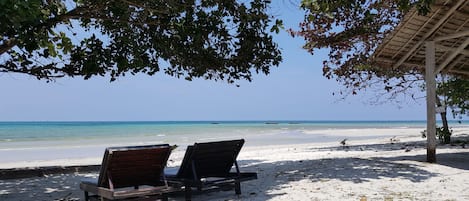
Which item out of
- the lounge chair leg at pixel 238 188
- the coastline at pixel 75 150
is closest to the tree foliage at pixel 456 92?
the coastline at pixel 75 150

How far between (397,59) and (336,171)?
3.73m

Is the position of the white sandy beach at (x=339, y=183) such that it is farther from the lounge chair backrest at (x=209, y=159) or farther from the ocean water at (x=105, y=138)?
the ocean water at (x=105, y=138)

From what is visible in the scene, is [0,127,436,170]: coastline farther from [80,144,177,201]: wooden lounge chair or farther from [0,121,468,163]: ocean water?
[80,144,177,201]: wooden lounge chair

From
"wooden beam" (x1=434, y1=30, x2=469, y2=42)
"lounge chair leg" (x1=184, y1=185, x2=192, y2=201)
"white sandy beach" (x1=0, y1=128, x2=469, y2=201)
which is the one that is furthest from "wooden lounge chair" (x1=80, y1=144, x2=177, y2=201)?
"wooden beam" (x1=434, y1=30, x2=469, y2=42)

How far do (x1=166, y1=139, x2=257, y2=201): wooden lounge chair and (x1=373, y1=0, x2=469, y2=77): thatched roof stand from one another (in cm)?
473

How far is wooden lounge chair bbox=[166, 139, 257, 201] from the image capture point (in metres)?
5.88

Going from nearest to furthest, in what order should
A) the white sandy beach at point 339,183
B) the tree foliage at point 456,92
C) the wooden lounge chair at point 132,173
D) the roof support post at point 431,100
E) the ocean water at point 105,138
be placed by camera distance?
the wooden lounge chair at point 132,173, the white sandy beach at point 339,183, the roof support post at point 431,100, the tree foliage at point 456,92, the ocean water at point 105,138

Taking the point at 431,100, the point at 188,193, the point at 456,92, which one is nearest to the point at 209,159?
the point at 188,193

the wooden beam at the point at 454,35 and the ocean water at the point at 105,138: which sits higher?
the wooden beam at the point at 454,35

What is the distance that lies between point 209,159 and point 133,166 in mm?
1289

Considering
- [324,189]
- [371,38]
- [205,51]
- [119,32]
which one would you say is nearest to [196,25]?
[205,51]

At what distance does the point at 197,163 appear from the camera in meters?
6.14

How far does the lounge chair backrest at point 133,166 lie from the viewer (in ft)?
16.2

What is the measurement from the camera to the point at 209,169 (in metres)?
6.32
